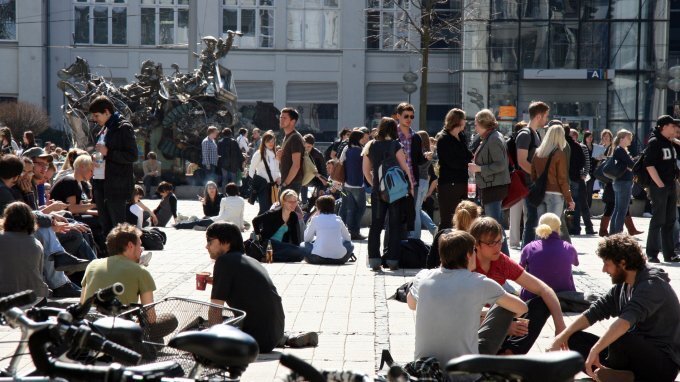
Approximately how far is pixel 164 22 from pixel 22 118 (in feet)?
36.2

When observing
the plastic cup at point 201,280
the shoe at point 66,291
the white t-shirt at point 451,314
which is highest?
the white t-shirt at point 451,314

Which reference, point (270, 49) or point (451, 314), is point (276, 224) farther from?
point (270, 49)

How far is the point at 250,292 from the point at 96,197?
18.7ft

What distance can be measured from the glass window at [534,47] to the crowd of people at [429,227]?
2128 cm

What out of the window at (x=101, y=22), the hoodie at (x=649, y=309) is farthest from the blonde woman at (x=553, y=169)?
the window at (x=101, y=22)

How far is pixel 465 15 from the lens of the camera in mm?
43812

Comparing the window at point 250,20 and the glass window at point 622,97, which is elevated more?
the window at point 250,20

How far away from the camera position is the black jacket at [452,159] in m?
13.3

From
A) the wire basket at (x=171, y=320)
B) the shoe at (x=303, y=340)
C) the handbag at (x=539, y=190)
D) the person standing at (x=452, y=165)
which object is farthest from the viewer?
the handbag at (x=539, y=190)

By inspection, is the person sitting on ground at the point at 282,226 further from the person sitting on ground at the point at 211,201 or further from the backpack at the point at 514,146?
the person sitting on ground at the point at 211,201

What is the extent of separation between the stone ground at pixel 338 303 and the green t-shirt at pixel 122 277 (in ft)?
2.41

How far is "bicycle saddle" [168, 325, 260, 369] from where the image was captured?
11.7 feet

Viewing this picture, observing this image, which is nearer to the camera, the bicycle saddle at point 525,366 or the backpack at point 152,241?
the bicycle saddle at point 525,366

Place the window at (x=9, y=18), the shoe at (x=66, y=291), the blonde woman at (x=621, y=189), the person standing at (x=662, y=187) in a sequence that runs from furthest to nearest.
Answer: the window at (x=9, y=18) → the blonde woman at (x=621, y=189) → the person standing at (x=662, y=187) → the shoe at (x=66, y=291)
